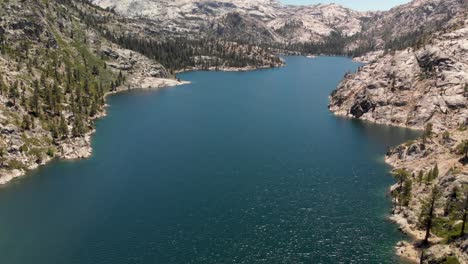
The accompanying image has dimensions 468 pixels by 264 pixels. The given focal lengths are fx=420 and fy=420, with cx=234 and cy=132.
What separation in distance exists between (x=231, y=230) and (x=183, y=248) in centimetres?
1464

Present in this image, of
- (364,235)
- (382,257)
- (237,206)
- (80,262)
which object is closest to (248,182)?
(237,206)

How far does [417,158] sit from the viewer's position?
15200cm

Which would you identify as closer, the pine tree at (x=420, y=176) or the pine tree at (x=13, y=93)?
the pine tree at (x=420, y=176)

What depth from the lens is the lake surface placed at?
4006 inches

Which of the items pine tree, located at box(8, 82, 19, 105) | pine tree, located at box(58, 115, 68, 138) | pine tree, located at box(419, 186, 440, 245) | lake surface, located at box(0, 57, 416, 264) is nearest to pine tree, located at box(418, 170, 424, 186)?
lake surface, located at box(0, 57, 416, 264)

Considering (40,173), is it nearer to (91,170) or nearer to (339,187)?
(91,170)

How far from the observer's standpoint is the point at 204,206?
123875 mm

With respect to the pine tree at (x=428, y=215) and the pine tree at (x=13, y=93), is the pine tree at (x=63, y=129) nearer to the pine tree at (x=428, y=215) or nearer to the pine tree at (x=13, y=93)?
the pine tree at (x=13, y=93)

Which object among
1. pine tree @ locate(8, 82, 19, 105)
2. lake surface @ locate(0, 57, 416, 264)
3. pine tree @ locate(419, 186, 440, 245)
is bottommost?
lake surface @ locate(0, 57, 416, 264)

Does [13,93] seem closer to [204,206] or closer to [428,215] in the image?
[204,206]

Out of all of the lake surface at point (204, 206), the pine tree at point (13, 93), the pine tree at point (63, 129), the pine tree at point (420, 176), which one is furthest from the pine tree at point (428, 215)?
the pine tree at point (13, 93)

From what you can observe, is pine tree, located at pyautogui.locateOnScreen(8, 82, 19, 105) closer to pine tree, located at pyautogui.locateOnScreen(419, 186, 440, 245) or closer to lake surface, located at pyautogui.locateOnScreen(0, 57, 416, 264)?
lake surface, located at pyautogui.locateOnScreen(0, 57, 416, 264)

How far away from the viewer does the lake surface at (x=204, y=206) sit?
4006 inches

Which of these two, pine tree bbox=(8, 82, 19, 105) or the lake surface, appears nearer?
the lake surface
